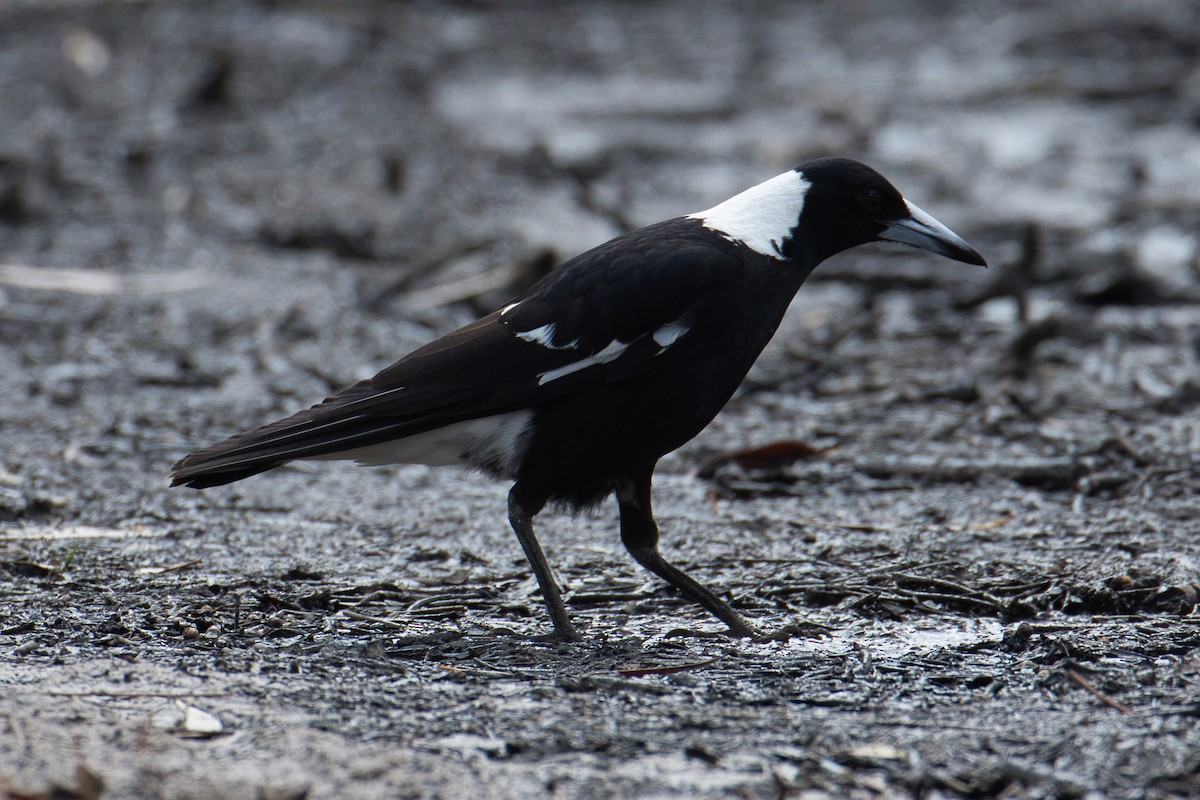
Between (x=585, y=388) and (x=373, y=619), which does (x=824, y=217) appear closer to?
(x=585, y=388)

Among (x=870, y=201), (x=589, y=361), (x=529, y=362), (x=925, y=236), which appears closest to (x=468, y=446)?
(x=529, y=362)

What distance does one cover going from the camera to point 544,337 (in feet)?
11.4

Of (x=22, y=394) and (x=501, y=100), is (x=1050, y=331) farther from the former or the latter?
(x=501, y=100)

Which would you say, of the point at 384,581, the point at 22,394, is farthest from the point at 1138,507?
the point at 22,394

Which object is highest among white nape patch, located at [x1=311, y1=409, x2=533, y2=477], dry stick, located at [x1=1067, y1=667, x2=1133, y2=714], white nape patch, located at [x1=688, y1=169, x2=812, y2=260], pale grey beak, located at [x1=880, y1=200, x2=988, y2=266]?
white nape patch, located at [x1=688, y1=169, x2=812, y2=260]

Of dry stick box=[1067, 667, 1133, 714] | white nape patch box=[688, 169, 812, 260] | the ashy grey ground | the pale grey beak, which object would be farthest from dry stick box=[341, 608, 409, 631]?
the pale grey beak

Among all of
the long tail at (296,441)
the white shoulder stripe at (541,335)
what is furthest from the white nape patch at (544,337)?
the long tail at (296,441)

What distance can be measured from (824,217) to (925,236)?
0.96ft

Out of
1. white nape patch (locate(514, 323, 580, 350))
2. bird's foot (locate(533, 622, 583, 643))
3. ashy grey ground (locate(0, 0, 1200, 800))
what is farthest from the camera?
white nape patch (locate(514, 323, 580, 350))

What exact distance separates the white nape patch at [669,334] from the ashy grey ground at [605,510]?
0.65 m

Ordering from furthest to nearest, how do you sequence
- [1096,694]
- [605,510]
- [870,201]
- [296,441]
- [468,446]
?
1. [605,510]
2. [870,201]
3. [468,446]
4. [296,441]
5. [1096,694]

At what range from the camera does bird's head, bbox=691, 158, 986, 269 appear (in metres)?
3.63

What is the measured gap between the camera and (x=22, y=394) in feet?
16.8

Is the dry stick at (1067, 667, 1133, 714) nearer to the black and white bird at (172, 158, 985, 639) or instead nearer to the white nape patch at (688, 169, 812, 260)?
the black and white bird at (172, 158, 985, 639)
